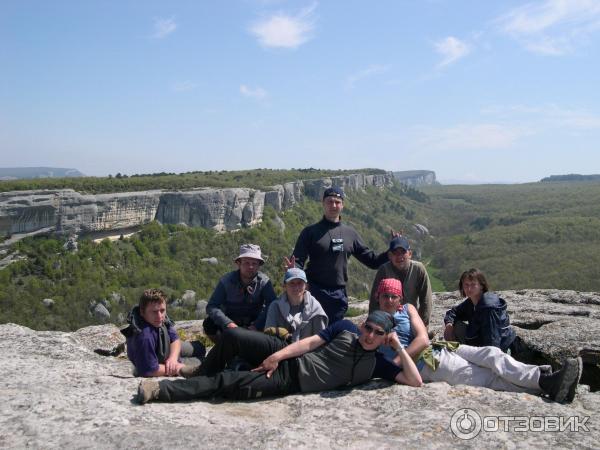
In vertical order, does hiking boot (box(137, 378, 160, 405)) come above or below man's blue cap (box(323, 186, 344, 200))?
below

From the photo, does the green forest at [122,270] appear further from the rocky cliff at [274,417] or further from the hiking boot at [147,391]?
the hiking boot at [147,391]

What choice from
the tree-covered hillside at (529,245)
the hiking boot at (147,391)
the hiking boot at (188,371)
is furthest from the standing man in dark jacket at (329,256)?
the tree-covered hillside at (529,245)

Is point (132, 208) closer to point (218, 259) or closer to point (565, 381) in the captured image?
point (218, 259)

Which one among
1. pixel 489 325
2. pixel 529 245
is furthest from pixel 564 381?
pixel 529 245

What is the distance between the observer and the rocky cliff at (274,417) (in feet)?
13.2

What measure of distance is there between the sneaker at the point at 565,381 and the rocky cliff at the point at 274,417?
0.39 ft

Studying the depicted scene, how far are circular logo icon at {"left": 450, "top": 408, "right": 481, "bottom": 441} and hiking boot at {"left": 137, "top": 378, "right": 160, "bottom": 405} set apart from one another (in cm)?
295

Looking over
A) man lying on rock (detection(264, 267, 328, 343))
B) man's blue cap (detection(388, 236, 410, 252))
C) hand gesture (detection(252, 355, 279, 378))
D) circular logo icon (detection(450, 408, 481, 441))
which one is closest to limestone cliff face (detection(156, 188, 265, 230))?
man's blue cap (detection(388, 236, 410, 252))

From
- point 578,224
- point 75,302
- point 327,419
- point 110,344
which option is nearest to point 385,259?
point 327,419

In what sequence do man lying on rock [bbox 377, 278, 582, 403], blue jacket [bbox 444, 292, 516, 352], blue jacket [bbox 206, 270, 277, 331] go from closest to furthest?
man lying on rock [bbox 377, 278, 582, 403] → blue jacket [bbox 444, 292, 516, 352] → blue jacket [bbox 206, 270, 277, 331]

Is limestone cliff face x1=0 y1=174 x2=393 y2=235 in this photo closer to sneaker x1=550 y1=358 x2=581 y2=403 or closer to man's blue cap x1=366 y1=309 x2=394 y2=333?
man's blue cap x1=366 y1=309 x2=394 y2=333

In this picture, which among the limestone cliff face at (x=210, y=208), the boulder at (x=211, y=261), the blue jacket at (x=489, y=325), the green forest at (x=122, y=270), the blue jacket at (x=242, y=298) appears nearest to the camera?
the blue jacket at (x=489, y=325)

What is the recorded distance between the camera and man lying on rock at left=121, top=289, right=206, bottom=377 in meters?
5.75

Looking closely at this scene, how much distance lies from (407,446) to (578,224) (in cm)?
8985
